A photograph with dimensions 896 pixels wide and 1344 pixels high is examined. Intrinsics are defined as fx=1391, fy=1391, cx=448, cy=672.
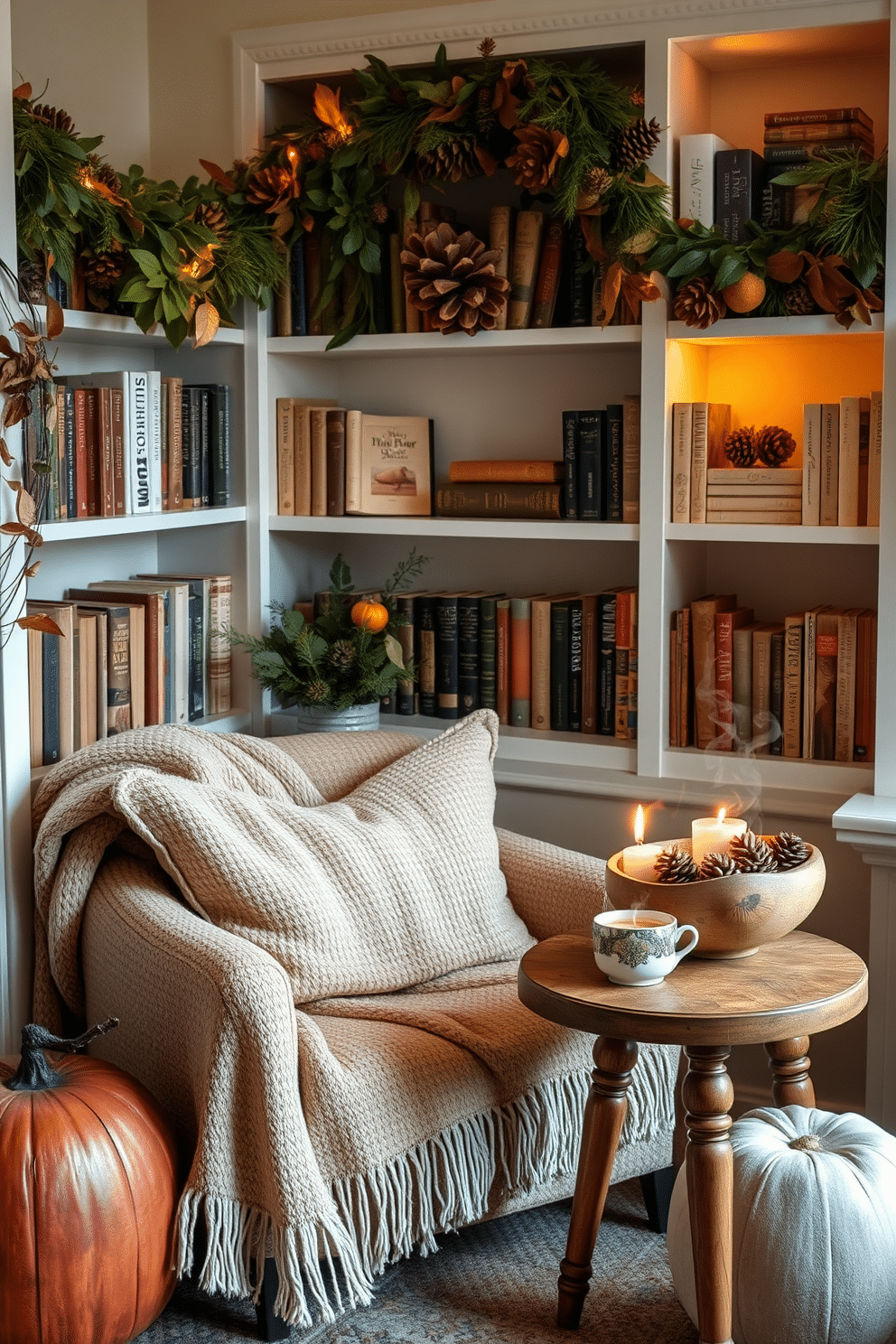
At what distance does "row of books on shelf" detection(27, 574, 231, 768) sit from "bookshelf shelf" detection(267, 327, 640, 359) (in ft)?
1.66

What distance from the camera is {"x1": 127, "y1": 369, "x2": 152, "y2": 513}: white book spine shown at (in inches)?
101

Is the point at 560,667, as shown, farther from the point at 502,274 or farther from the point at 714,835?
the point at 714,835

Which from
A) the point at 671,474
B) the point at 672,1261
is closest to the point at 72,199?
the point at 671,474

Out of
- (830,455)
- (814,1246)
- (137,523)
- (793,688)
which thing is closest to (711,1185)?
(814,1246)

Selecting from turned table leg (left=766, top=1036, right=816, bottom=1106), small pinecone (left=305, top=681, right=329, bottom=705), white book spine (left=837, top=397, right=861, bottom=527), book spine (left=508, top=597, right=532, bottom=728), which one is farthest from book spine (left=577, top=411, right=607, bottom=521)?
turned table leg (left=766, top=1036, right=816, bottom=1106)

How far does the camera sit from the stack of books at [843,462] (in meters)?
2.37

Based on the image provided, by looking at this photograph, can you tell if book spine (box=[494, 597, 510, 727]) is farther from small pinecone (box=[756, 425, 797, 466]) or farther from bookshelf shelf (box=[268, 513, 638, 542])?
small pinecone (box=[756, 425, 797, 466])

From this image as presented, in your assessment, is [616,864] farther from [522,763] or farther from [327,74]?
[327,74]

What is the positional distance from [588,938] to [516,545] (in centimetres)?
120

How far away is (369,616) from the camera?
8.99 feet

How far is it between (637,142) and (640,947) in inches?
56.4

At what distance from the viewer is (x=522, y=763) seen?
8.94 ft

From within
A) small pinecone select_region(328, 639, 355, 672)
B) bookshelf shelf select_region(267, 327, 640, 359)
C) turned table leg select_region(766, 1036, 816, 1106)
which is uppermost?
bookshelf shelf select_region(267, 327, 640, 359)

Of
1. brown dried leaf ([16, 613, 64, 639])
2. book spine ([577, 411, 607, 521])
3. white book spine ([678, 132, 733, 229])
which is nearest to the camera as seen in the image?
Answer: brown dried leaf ([16, 613, 64, 639])
